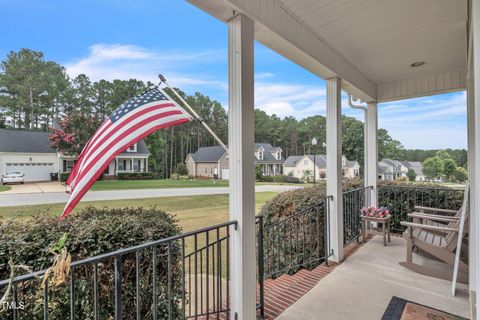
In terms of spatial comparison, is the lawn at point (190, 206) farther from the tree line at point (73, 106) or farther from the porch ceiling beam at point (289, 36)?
the porch ceiling beam at point (289, 36)

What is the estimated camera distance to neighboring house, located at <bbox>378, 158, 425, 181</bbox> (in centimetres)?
467

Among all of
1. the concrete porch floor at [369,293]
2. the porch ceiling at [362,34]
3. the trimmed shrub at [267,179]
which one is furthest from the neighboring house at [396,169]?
the trimmed shrub at [267,179]

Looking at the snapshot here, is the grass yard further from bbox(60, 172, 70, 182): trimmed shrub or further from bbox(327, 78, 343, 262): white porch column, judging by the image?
bbox(327, 78, 343, 262): white porch column

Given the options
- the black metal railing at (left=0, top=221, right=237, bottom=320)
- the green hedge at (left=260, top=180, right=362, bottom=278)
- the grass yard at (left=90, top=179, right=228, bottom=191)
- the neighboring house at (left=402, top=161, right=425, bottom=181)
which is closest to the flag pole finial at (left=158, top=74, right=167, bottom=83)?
the grass yard at (left=90, top=179, right=228, bottom=191)

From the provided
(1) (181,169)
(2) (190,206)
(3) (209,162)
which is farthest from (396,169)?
(1) (181,169)

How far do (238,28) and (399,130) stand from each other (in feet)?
13.9

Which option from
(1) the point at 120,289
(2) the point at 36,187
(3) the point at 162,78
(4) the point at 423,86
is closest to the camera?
(1) the point at 120,289

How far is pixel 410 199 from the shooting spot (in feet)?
15.3

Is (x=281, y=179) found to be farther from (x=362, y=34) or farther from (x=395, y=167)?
(x=395, y=167)

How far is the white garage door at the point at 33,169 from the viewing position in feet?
4.37

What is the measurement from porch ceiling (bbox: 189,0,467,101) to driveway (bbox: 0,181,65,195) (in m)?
1.52

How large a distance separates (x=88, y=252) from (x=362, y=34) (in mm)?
3278

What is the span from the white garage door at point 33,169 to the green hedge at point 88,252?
0.38 metres

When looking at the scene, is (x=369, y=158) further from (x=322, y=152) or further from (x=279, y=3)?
(x=279, y=3)
